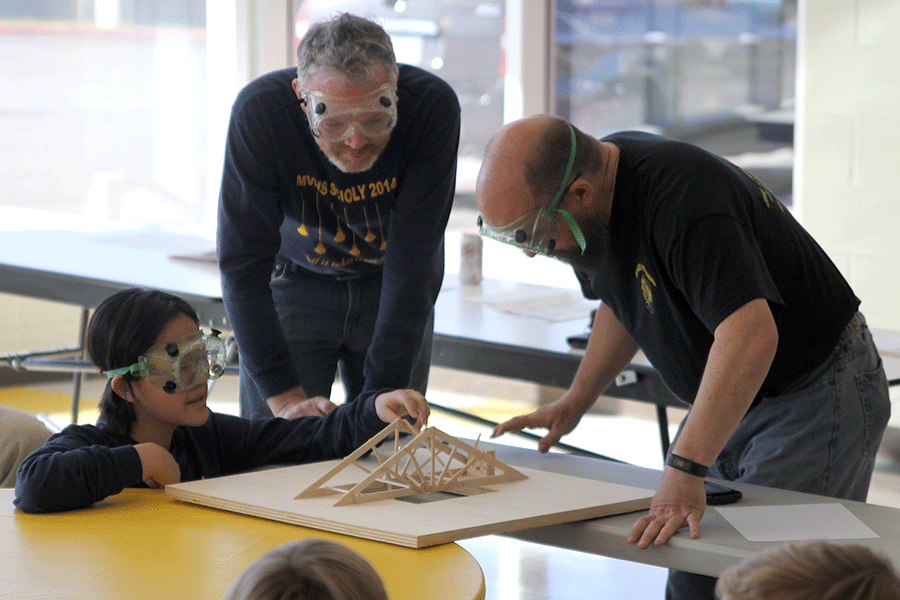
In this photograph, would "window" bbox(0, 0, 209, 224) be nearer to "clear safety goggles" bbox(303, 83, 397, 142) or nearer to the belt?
the belt

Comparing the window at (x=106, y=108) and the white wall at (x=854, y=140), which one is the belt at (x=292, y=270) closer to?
the white wall at (x=854, y=140)

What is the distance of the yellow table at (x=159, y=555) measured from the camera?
1.29m

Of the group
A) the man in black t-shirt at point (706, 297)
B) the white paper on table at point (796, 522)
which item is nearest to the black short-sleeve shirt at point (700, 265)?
the man in black t-shirt at point (706, 297)

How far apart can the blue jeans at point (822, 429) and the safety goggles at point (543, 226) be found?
47 centimetres

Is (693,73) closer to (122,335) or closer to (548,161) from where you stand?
(548,161)

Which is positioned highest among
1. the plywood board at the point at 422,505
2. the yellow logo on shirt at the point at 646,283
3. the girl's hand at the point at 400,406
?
the yellow logo on shirt at the point at 646,283

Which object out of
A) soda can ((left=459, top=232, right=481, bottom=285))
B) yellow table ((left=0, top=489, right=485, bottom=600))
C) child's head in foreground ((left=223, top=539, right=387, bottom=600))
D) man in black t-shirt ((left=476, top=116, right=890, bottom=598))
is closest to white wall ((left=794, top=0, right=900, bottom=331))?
soda can ((left=459, top=232, right=481, bottom=285))

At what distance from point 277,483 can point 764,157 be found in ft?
21.2

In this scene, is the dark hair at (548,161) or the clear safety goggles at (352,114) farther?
the clear safety goggles at (352,114)

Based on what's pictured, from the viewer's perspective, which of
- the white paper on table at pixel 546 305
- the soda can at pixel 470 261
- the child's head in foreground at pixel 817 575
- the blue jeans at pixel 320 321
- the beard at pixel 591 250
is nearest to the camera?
the child's head in foreground at pixel 817 575

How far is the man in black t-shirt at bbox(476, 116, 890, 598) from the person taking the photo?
1566 mm

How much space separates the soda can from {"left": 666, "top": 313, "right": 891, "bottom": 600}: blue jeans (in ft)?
6.85

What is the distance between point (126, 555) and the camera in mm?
1404

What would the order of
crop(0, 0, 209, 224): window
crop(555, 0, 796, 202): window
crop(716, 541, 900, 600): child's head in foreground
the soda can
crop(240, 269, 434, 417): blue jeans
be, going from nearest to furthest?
1. crop(716, 541, 900, 600): child's head in foreground
2. crop(240, 269, 434, 417): blue jeans
3. the soda can
4. crop(0, 0, 209, 224): window
5. crop(555, 0, 796, 202): window
